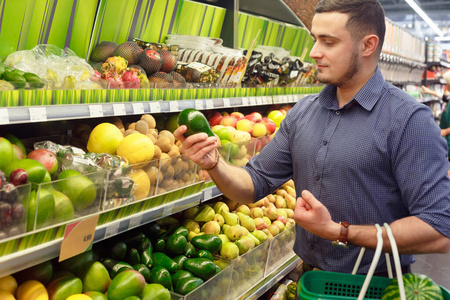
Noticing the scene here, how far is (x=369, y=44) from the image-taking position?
1.59 metres

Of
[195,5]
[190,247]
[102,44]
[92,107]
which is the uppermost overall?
[195,5]

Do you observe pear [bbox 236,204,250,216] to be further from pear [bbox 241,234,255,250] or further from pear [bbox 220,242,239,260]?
pear [bbox 220,242,239,260]

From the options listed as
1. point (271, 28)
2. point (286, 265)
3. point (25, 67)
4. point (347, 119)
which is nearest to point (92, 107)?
point (25, 67)

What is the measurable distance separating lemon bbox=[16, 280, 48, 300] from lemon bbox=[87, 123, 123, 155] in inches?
22.5

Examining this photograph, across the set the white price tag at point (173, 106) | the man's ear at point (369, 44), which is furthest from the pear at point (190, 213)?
the man's ear at point (369, 44)

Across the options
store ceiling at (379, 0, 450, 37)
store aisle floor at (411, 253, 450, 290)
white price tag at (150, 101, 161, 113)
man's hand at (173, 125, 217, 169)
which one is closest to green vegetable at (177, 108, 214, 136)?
man's hand at (173, 125, 217, 169)

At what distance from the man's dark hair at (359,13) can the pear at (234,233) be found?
1170 millimetres

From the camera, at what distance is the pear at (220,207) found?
248 centimetres

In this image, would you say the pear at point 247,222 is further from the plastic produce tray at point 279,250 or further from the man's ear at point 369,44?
the man's ear at point 369,44

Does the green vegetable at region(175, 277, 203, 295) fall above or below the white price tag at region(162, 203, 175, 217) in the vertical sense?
below

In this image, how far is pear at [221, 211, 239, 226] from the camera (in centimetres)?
242

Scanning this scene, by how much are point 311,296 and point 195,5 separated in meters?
2.23

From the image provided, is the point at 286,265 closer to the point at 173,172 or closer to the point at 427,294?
the point at 173,172

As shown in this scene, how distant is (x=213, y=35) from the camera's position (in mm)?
3174
